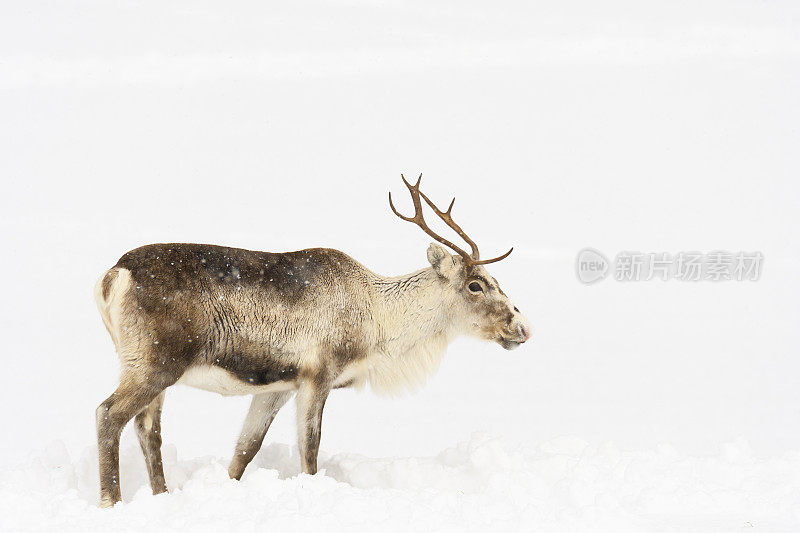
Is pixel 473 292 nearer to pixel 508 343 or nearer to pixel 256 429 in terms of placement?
pixel 508 343

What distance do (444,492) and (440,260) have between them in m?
2.14

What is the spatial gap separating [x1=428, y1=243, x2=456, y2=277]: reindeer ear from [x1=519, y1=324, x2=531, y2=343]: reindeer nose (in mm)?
846

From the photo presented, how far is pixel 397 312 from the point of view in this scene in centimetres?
934

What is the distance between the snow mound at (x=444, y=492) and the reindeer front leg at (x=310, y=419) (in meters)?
0.69

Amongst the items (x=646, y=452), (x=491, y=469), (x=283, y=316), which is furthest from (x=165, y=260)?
(x=646, y=452)

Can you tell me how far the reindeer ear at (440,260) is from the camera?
937 centimetres

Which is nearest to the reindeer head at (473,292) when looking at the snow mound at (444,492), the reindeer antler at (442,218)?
the reindeer antler at (442,218)

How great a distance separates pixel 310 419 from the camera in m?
8.73

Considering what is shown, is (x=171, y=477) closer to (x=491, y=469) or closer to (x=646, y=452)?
(x=491, y=469)

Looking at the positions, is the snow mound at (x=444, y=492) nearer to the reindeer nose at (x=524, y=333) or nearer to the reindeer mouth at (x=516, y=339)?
the reindeer mouth at (x=516, y=339)

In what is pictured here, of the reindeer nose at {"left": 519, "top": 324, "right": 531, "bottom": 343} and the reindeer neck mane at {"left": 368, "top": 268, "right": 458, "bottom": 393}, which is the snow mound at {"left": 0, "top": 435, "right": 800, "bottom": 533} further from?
the reindeer nose at {"left": 519, "top": 324, "right": 531, "bottom": 343}

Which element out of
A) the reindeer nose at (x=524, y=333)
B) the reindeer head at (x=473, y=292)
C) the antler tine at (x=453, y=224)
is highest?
the antler tine at (x=453, y=224)

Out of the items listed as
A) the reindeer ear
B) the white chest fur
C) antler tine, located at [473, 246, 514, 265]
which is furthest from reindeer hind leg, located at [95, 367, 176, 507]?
antler tine, located at [473, 246, 514, 265]

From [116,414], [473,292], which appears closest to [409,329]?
[473,292]
